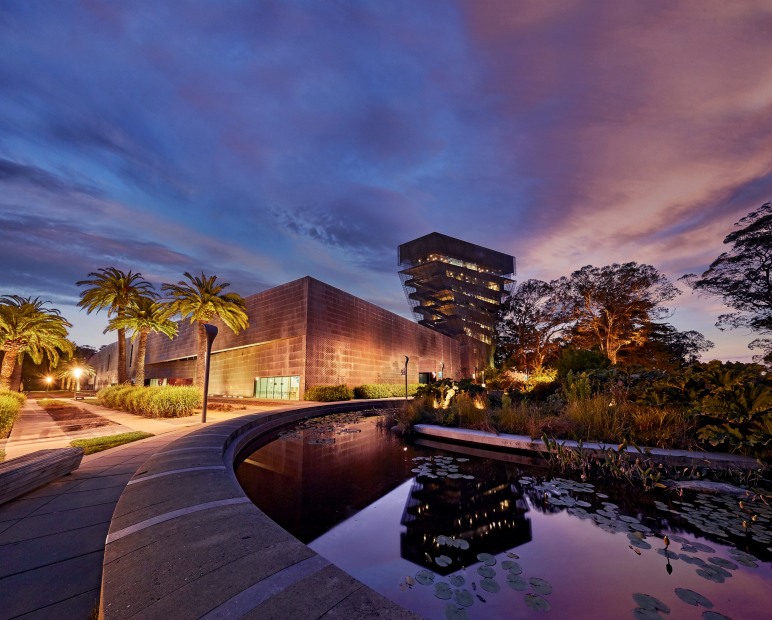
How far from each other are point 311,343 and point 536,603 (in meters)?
21.3

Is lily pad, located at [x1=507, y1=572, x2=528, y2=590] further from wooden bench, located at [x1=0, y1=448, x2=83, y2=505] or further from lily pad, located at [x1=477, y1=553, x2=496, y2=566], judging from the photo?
wooden bench, located at [x1=0, y1=448, x2=83, y2=505]

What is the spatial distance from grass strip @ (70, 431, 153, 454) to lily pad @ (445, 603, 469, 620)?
712 cm

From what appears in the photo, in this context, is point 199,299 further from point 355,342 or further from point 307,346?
point 355,342

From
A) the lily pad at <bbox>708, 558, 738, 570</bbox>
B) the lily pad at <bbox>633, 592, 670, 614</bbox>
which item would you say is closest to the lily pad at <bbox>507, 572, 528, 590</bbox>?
the lily pad at <bbox>633, 592, 670, 614</bbox>

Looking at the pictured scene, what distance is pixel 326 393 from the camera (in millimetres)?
21281

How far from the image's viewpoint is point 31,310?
20219 mm

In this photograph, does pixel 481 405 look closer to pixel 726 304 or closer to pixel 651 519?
pixel 651 519

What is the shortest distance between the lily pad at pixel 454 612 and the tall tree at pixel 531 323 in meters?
37.9

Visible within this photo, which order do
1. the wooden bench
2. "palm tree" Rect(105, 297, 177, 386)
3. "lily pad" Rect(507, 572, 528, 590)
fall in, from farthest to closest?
"palm tree" Rect(105, 297, 177, 386)
the wooden bench
"lily pad" Rect(507, 572, 528, 590)

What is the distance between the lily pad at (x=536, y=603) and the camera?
86.1 inches

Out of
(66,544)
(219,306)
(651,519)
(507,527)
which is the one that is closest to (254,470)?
(66,544)

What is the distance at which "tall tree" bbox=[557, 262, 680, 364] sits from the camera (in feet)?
102

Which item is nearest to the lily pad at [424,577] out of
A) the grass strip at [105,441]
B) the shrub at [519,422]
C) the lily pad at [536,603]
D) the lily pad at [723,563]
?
the lily pad at [536,603]

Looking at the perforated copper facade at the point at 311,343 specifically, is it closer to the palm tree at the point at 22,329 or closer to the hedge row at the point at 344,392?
the hedge row at the point at 344,392
